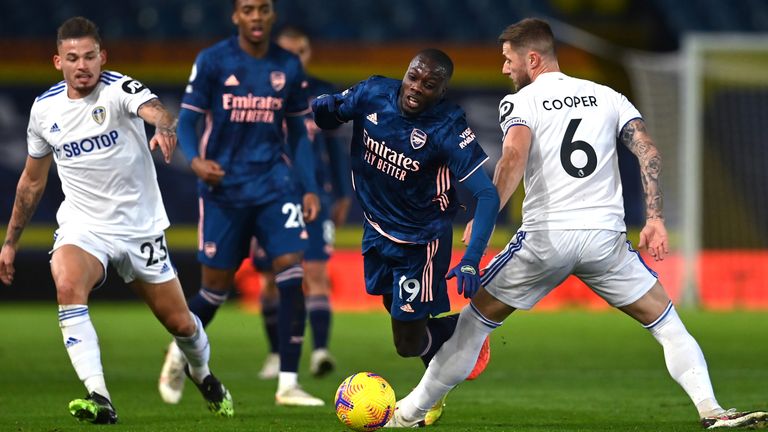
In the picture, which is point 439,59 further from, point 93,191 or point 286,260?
point 286,260

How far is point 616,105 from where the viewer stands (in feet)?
20.5

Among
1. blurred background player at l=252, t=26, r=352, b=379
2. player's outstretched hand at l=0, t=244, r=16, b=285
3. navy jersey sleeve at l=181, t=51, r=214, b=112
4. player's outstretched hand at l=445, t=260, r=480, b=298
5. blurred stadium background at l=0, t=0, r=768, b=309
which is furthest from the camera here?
blurred stadium background at l=0, t=0, r=768, b=309

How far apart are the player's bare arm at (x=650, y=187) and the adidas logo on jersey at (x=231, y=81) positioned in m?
2.67

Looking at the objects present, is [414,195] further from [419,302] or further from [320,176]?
[320,176]

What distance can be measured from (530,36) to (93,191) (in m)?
2.35

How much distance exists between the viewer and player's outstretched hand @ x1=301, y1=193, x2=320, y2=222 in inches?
313

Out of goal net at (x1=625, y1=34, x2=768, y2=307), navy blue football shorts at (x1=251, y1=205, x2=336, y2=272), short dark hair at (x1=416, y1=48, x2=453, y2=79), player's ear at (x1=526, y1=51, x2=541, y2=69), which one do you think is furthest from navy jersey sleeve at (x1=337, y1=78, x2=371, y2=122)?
goal net at (x1=625, y1=34, x2=768, y2=307)

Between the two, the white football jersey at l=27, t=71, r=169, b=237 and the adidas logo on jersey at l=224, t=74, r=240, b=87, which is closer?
the white football jersey at l=27, t=71, r=169, b=237

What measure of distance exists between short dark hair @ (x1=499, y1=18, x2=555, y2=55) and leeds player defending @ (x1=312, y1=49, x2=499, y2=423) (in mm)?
423

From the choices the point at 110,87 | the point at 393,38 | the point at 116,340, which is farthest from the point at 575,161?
the point at 393,38

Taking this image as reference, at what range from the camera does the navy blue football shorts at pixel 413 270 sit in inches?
246

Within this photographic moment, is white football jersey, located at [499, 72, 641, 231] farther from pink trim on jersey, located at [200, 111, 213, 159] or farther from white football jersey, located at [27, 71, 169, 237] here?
pink trim on jersey, located at [200, 111, 213, 159]

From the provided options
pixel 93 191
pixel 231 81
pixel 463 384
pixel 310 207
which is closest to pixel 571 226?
pixel 310 207

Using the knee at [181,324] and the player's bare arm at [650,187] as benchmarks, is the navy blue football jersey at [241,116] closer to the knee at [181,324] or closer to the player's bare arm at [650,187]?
the knee at [181,324]
